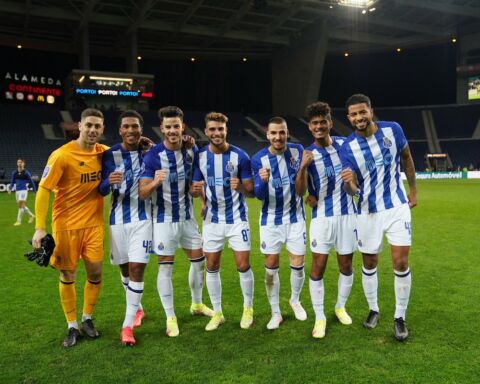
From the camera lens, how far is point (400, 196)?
3861mm

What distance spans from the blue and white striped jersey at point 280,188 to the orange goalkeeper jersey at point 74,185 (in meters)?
1.57

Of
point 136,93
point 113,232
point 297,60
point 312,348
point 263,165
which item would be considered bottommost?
point 312,348

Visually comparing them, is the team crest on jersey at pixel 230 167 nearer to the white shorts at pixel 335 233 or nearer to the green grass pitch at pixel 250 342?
the white shorts at pixel 335 233

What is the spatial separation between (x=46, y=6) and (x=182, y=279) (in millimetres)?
27694

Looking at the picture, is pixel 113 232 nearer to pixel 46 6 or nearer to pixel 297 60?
pixel 46 6

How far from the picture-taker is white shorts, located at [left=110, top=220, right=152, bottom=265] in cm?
393

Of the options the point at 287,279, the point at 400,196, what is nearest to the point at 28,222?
the point at 287,279

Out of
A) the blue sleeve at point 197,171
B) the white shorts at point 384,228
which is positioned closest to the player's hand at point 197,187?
the blue sleeve at point 197,171

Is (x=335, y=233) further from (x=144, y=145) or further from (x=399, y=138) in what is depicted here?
(x=144, y=145)

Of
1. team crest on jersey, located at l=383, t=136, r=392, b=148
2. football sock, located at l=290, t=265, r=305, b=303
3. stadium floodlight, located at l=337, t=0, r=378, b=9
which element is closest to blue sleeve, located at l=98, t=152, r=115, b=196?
football sock, located at l=290, t=265, r=305, b=303

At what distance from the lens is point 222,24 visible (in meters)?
31.9

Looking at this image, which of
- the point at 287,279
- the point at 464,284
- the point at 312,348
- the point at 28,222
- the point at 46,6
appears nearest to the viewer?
the point at 312,348

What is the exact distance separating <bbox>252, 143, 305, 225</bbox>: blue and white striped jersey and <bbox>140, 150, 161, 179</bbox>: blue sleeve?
0.99m

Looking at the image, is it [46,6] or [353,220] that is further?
[46,6]
